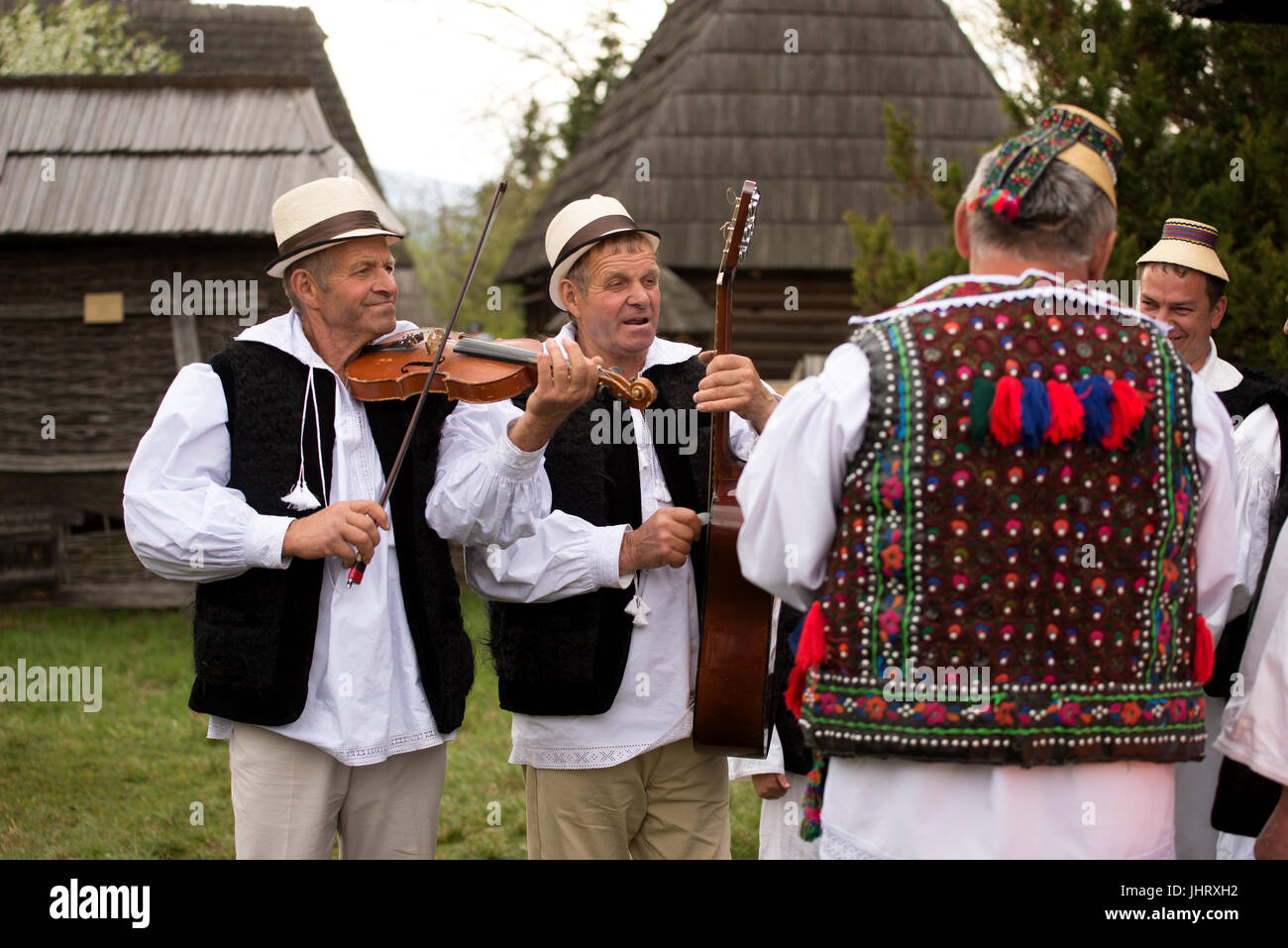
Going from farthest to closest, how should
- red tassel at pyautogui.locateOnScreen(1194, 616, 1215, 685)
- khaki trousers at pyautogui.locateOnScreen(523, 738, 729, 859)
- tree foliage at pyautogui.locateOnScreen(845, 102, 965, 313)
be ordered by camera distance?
tree foliage at pyautogui.locateOnScreen(845, 102, 965, 313)
khaki trousers at pyautogui.locateOnScreen(523, 738, 729, 859)
red tassel at pyautogui.locateOnScreen(1194, 616, 1215, 685)

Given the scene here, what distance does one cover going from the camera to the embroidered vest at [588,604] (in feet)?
10.3

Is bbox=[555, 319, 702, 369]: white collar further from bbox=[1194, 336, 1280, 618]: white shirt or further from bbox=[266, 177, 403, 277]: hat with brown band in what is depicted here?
bbox=[1194, 336, 1280, 618]: white shirt

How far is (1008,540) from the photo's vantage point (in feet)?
6.83

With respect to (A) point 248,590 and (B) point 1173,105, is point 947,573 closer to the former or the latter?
(A) point 248,590

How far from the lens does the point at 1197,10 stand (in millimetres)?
4098

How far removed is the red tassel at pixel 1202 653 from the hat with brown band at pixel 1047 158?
0.74 metres

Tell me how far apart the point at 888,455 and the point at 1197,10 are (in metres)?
2.78

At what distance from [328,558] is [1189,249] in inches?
99.1

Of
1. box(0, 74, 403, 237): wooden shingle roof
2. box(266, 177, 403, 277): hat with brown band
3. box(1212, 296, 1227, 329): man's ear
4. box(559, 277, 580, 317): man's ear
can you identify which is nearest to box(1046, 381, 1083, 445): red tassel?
box(559, 277, 580, 317): man's ear

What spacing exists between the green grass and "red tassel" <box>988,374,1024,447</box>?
1855 millimetres

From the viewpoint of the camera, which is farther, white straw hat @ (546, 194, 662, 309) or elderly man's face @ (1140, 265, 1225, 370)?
elderly man's face @ (1140, 265, 1225, 370)

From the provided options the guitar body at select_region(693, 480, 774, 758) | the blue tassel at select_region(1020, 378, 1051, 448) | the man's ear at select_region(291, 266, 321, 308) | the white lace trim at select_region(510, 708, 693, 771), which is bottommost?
the white lace trim at select_region(510, 708, 693, 771)

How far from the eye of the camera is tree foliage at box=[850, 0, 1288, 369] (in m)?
5.42

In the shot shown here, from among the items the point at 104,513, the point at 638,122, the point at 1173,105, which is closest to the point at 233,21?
the point at 638,122
